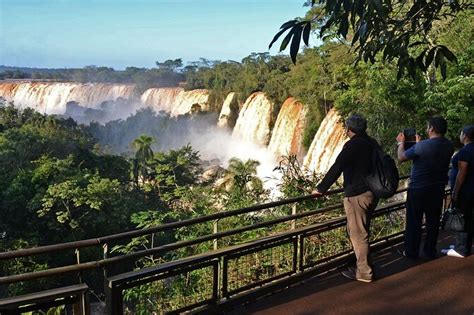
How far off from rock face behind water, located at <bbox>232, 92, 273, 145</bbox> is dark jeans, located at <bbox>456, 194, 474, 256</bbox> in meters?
33.5

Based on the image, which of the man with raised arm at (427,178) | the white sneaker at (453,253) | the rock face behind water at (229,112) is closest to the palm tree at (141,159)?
the rock face behind water at (229,112)

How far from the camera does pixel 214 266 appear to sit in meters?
3.69

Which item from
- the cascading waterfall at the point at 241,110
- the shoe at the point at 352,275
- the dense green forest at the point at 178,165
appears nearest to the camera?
the shoe at the point at 352,275

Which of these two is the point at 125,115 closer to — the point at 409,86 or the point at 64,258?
the point at 64,258

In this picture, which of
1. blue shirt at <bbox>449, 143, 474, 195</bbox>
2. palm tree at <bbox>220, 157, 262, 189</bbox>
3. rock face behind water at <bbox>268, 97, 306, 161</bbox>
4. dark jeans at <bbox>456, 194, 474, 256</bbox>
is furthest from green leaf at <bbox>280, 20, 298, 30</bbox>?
rock face behind water at <bbox>268, 97, 306, 161</bbox>

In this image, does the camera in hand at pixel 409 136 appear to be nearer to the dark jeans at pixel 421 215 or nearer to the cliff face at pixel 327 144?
the dark jeans at pixel 421 215

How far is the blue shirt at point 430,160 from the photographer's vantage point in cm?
444

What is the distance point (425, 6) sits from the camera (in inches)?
117

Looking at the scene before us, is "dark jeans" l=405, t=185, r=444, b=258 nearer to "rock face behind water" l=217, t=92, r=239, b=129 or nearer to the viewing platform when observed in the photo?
the viewing platform

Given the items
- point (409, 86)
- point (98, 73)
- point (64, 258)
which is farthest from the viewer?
point (98, 73)

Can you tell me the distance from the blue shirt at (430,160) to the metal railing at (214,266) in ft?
2.85

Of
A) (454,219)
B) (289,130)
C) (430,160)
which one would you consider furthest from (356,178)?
(289,130)

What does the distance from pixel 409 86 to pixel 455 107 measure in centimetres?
223

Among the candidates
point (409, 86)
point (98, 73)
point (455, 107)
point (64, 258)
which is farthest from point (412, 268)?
point (98, 73)
